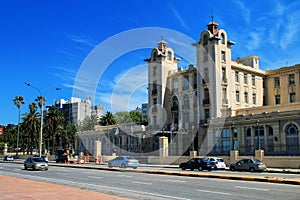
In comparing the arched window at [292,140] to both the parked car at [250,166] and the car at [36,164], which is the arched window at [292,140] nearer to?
the parked car at [250,166]

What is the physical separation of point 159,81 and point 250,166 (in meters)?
35.9

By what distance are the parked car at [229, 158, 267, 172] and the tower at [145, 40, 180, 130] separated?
3150 cm

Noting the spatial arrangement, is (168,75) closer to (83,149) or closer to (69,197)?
(83,149)

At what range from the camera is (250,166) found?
34250mm

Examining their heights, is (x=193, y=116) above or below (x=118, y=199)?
above

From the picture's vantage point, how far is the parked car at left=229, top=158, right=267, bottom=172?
3325 cm

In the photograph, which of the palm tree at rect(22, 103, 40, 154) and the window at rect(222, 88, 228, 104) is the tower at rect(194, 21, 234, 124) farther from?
the palm tree at rect(22, 103, 40, 154)

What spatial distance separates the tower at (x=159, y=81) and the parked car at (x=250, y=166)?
1240 inches

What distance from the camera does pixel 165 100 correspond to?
68.1 m

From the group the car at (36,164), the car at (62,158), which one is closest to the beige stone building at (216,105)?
the car at (62,158)

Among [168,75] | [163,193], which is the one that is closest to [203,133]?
[168,75]

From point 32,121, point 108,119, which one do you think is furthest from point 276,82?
point 32,121

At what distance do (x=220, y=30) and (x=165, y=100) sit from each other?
669 inches

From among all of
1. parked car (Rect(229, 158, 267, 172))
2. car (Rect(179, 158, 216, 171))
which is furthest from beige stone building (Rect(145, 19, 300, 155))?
car (Rect(179, 158, 216, 171))
